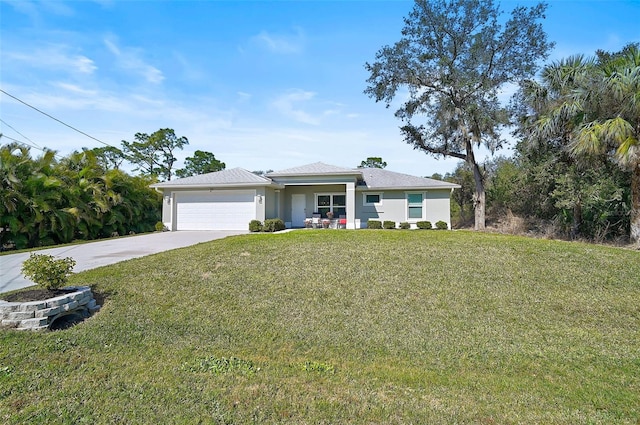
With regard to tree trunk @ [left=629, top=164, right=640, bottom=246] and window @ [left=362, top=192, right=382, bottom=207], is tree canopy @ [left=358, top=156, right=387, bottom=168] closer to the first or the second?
window @ [left=362, top=192, right=382, bottom=207]

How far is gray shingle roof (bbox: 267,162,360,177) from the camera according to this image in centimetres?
1733

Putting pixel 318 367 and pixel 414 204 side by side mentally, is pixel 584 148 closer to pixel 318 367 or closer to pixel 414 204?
pixel 414 204

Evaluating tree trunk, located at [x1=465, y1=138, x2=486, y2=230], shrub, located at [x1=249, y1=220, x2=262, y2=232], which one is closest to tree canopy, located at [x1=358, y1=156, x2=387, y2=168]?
tree trunk, located at [x1=465, y1=138, x2=486, y2=230]

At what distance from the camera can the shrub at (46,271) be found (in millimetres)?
5121

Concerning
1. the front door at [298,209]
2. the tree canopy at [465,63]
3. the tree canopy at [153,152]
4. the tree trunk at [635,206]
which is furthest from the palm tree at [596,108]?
the tree canopy at [153,152]

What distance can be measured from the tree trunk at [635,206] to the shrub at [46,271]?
53.8ft

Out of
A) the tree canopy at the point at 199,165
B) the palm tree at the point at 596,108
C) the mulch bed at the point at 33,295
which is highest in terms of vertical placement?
the tree canopy at the point at 199,165

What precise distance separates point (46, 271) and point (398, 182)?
16710 millimetres

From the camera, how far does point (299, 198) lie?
785 inches

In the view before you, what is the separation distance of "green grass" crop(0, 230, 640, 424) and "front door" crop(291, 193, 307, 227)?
424 inches

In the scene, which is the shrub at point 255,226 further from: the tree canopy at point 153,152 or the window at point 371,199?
the tree canopy at point 153,152

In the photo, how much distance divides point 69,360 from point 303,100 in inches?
528

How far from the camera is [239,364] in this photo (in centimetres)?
406

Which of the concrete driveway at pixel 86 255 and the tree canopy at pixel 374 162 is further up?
the tree canopy at pixel 374 162
